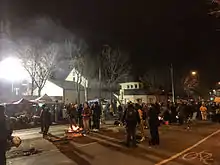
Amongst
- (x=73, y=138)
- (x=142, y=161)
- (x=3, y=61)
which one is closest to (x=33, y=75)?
(x=3, y=61)

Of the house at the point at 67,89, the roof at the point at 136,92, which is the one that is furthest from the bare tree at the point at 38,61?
the roof at the point at 136,92

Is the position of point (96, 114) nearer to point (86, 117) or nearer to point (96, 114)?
point (96, 114)

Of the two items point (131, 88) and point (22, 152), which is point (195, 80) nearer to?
point (131, 88)

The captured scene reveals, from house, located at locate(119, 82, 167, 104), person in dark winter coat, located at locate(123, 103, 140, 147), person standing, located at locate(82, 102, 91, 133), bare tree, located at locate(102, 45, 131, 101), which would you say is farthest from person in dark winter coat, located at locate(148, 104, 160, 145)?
house, located at locate(119, 82, 167, 104)

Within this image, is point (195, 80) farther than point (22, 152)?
Yes

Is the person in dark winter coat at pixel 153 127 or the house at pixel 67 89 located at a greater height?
the house at pixel 67 89

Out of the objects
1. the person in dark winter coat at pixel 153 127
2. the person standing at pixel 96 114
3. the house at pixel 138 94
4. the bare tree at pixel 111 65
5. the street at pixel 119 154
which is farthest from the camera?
the house at pixel 138 94

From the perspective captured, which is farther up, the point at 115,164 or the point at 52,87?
the point at 52,87

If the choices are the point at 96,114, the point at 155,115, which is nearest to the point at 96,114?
the point at 96,114

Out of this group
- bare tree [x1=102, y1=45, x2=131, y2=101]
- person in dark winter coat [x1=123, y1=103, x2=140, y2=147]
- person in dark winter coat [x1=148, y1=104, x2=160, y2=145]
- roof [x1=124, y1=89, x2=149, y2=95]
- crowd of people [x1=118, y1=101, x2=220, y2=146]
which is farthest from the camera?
roof [x1=124, y1=89, x2=149, y2=95]

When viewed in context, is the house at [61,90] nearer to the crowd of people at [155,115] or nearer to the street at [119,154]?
the crowd of people at [155,115]

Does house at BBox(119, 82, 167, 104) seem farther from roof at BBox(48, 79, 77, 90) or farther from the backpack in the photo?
the backpack

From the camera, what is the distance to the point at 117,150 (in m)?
13.5

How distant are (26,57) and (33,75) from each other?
3.10m
